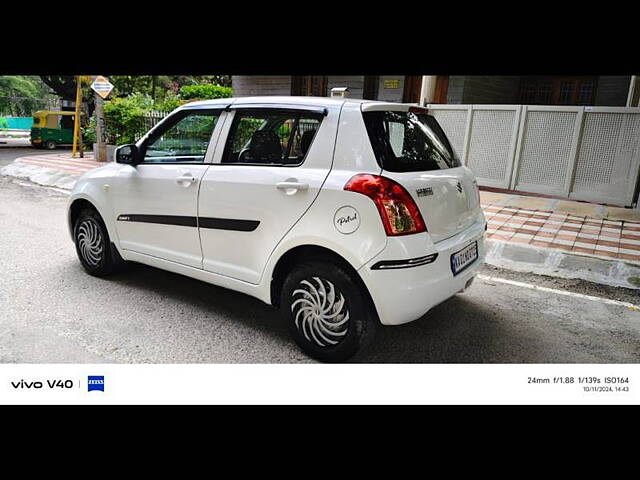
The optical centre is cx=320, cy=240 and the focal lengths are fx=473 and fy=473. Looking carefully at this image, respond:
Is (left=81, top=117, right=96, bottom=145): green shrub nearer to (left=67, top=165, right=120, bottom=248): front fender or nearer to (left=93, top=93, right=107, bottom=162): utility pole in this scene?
(left=93, top=93, right=107, bottom=162): utility pole

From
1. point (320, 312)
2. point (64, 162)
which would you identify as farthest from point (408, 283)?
point (64, 162)

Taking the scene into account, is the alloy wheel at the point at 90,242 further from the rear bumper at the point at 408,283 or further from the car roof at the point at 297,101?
the rear bumper at the point at 408,283

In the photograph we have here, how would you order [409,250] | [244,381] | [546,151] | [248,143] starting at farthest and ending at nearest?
[546,151]
[248,143]
[409,250]
[244,381]

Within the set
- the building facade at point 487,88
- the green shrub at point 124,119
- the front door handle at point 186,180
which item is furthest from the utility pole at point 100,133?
the front door handle at point 186,180

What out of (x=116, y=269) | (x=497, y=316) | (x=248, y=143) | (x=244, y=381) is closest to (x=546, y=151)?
(x=497, y=316)

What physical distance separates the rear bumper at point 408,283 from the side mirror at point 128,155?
7.21ft

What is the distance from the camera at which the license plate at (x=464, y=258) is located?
9.36 ft

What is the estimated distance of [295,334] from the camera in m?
2.97

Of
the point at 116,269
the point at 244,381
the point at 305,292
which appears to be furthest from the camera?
the point at 116,269

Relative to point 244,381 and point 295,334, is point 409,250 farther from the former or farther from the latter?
point 244,381

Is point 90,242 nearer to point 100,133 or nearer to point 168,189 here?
point 168,189

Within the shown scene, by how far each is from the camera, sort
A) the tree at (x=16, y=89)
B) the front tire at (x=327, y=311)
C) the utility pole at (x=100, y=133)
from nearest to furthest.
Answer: the front tire at (x=327, y=311) → the tree at (x=16, y=89) → the utility pole at (x=100, y=133)

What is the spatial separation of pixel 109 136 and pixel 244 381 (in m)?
13.8

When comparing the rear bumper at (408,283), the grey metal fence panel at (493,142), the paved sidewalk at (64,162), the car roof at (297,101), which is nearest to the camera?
the rear bumper at (408,283)
